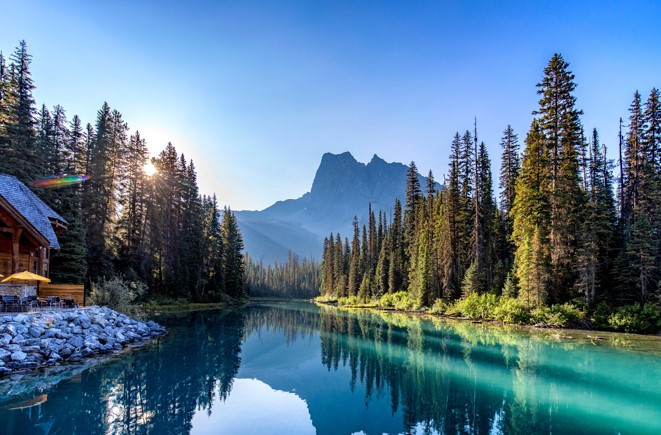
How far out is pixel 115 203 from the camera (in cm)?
4394

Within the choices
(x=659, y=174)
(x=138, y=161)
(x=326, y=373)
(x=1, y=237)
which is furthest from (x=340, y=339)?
(x=138, y=161)

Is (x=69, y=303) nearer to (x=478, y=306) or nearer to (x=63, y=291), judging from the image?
(x=63, y=291)

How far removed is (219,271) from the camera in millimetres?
60250

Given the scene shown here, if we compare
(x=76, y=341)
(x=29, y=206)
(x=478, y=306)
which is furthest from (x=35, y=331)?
(x=478, y=306)

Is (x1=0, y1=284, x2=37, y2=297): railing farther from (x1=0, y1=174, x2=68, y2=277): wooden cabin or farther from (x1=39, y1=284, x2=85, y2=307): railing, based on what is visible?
(x1=39, y1=284, x2=85, y2=307): railing

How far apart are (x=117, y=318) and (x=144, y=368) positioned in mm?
8696

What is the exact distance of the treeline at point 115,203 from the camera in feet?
102

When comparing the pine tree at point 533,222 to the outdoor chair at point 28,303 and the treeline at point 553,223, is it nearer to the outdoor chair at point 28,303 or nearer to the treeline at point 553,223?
the treeline at point 553,223

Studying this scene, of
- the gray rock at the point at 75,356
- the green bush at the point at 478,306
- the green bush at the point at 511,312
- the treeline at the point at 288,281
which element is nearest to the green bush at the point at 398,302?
the green bush at the point at 478,306

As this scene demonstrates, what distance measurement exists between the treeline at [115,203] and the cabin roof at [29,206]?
6.41 m

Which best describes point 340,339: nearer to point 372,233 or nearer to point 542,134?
point 542,134

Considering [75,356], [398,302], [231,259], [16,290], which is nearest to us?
[75,356]

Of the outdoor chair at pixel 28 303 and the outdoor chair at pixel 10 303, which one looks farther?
the outdoor chair at pixel 28 303

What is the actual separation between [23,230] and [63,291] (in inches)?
152
